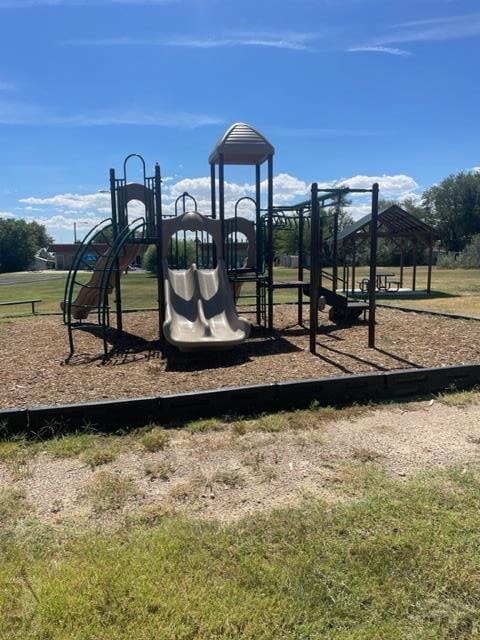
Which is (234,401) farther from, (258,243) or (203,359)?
(258,243)

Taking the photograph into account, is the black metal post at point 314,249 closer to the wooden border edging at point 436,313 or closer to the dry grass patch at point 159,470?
the dry grass patch at point 159,470

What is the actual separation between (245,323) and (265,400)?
9.62 ft

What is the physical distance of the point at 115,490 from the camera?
10.9 feet

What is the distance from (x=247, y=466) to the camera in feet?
12.2

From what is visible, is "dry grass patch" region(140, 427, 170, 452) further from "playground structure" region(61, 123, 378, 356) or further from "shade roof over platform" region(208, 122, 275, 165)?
"shade roof over platform" region(208, 122, 275, 165)

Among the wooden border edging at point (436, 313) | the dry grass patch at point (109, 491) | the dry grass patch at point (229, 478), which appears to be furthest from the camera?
the wooden border edging at point (436, 313)

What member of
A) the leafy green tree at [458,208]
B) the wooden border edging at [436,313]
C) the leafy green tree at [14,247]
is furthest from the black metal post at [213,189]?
the leafy green tree at [14,247]

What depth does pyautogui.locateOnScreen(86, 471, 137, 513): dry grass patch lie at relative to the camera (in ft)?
10.3

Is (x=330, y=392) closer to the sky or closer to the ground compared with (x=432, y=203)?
closer to the ground

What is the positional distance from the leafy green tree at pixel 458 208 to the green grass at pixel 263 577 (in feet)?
232

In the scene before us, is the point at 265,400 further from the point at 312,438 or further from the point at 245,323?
the point at 245,323

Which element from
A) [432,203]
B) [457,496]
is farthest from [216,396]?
[432,203]

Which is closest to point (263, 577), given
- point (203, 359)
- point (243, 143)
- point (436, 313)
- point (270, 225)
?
point (203, 359)

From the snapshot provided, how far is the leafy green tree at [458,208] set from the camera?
68.1 m
